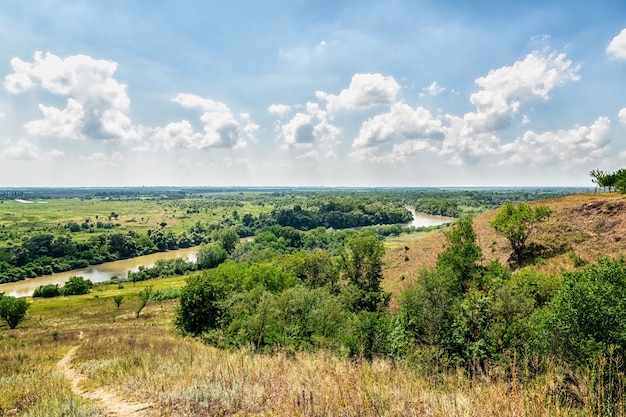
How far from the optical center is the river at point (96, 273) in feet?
300

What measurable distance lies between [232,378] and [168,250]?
149 meters

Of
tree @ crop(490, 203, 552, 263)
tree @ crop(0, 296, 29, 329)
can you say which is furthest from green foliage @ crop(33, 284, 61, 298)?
tree @ crop(490, 203, 552, 263)

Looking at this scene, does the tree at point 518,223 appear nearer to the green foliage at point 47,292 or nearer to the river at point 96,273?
the green foliage at point 47,292

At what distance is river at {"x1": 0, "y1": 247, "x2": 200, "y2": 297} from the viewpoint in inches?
3595

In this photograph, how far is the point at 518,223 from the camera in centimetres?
Result: 4147

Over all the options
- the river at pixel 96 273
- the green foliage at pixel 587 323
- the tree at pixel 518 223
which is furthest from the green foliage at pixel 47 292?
the green foliage at pixel 587 323

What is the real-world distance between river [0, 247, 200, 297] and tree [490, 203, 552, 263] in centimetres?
10289

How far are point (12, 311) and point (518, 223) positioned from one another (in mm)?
69136

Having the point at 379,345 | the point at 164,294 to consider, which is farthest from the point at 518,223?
the point at 164,294

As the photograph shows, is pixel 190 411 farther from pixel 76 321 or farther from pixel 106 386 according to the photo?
pixel 76 321

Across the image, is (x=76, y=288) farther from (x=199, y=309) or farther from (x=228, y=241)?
(x=199, y=309)

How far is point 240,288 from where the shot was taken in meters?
44.9

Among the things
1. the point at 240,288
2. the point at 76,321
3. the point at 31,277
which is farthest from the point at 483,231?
the point at 31,277

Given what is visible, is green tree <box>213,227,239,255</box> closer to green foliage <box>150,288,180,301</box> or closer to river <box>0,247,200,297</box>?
river <box>0,247,200,297</box>
